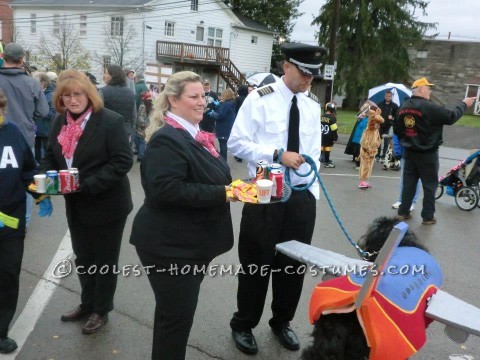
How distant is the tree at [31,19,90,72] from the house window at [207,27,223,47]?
9.42 metres

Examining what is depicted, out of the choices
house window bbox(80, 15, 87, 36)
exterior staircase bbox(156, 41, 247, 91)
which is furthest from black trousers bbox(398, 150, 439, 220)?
house window bbox(80, 15, 87, 36)

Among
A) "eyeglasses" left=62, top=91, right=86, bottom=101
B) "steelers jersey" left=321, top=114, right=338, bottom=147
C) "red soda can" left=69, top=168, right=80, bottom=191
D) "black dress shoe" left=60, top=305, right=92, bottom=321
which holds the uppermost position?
"eyeglasses" left=62, top=91, right=86, bottom=101

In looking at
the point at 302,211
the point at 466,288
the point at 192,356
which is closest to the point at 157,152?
the point at 302,211

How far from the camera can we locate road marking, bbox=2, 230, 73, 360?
333cm

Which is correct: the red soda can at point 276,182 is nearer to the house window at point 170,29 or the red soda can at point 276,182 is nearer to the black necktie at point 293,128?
the black necktie at point 293,128

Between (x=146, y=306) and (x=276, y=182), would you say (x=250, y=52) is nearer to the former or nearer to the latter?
(x=146, y=306)

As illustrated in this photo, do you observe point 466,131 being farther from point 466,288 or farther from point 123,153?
point 123,153

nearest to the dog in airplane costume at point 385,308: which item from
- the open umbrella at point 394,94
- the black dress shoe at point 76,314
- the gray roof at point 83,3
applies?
the black dress shoe at point 76,314

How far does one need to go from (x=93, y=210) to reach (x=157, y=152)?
111 cm

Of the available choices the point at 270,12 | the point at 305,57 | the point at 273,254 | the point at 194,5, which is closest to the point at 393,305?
the point at 273,254

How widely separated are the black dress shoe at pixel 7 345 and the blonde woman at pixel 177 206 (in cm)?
121

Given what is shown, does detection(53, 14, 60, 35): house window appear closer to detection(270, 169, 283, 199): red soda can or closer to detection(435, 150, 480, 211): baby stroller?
detection(435, 150, 480, 211): baby stroller

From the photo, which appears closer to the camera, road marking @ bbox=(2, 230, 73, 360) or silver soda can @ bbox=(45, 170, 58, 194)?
silver soda can @ bbox=(45, 170, 58, 194)

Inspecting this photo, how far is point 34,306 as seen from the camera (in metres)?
3.78
